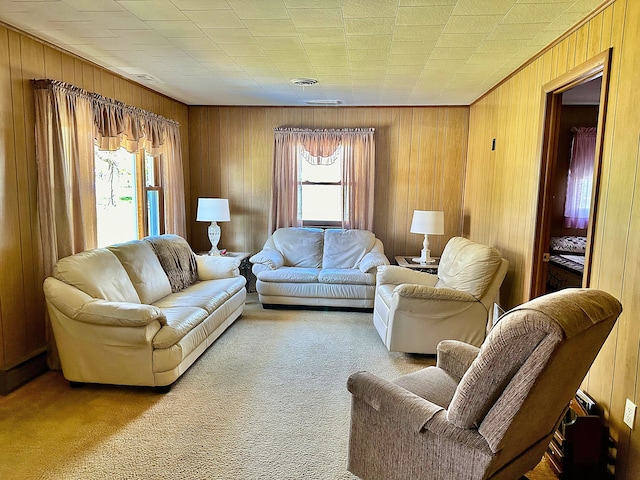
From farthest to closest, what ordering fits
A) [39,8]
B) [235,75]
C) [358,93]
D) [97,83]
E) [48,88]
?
[358,93]
[235,75]
[97,83]
[48,88]
[39,8]

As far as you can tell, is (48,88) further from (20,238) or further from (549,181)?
(549,181)

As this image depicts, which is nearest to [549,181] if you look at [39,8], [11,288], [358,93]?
[358,93]

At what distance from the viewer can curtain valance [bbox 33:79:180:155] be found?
3.23 metres

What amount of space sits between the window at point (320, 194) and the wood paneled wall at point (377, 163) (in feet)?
1.56

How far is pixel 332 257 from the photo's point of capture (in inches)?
203

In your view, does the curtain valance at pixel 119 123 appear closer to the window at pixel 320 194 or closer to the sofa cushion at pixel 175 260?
the sofa cushion at pixel 175 260

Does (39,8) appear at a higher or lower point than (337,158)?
higher

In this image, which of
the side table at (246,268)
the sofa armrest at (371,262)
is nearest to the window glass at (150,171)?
the side table at (246,268)

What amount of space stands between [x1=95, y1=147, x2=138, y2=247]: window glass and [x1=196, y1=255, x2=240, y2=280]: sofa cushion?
0.85 metres

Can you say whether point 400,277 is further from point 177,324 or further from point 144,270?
point 144,270

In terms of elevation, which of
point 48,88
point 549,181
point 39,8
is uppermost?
point 39,8

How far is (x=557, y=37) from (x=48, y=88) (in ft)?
12.0

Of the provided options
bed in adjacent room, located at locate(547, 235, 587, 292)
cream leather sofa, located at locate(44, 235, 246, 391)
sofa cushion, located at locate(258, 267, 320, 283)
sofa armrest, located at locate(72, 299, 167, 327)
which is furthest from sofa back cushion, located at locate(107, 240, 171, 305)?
bed in adjacent room, located at locate(547, 235, 587, 292)

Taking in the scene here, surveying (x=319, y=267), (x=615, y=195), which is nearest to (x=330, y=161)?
Result: (x=319, y=267)
